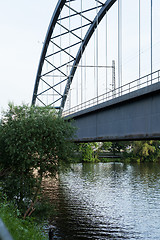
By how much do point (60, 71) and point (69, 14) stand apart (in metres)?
12.2

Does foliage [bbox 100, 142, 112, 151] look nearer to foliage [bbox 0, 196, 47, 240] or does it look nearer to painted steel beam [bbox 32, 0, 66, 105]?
painted steel beam [bbox 32, 0, 66, 105]

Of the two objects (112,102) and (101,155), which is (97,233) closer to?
A: (112,102)

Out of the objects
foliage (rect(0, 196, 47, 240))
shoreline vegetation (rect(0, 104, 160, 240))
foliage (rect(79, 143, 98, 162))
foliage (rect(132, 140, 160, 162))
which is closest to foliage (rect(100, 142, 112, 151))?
foliage (rect(79, 143, 98, 162))

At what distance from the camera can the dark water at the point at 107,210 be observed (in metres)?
17.8

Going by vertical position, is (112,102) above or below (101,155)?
above

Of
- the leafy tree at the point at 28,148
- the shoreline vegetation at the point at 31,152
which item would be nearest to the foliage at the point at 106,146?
the shoreline vegetation at the point at 31,152

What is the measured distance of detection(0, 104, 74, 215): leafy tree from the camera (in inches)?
750

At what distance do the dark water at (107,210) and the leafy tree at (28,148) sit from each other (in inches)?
110

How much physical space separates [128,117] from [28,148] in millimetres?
6192

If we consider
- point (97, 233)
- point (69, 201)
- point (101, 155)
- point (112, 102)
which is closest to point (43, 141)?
point (112, 102)

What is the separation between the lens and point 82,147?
3046 inches

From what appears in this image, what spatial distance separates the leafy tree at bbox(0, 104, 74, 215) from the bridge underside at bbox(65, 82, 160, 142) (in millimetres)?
2834

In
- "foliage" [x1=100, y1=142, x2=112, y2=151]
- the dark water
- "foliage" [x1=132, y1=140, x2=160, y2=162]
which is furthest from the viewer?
"foliage" [x1=100, y1=142, x2=112, y2=151]

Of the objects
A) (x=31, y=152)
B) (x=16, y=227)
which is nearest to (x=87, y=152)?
(x=31, y=152)
